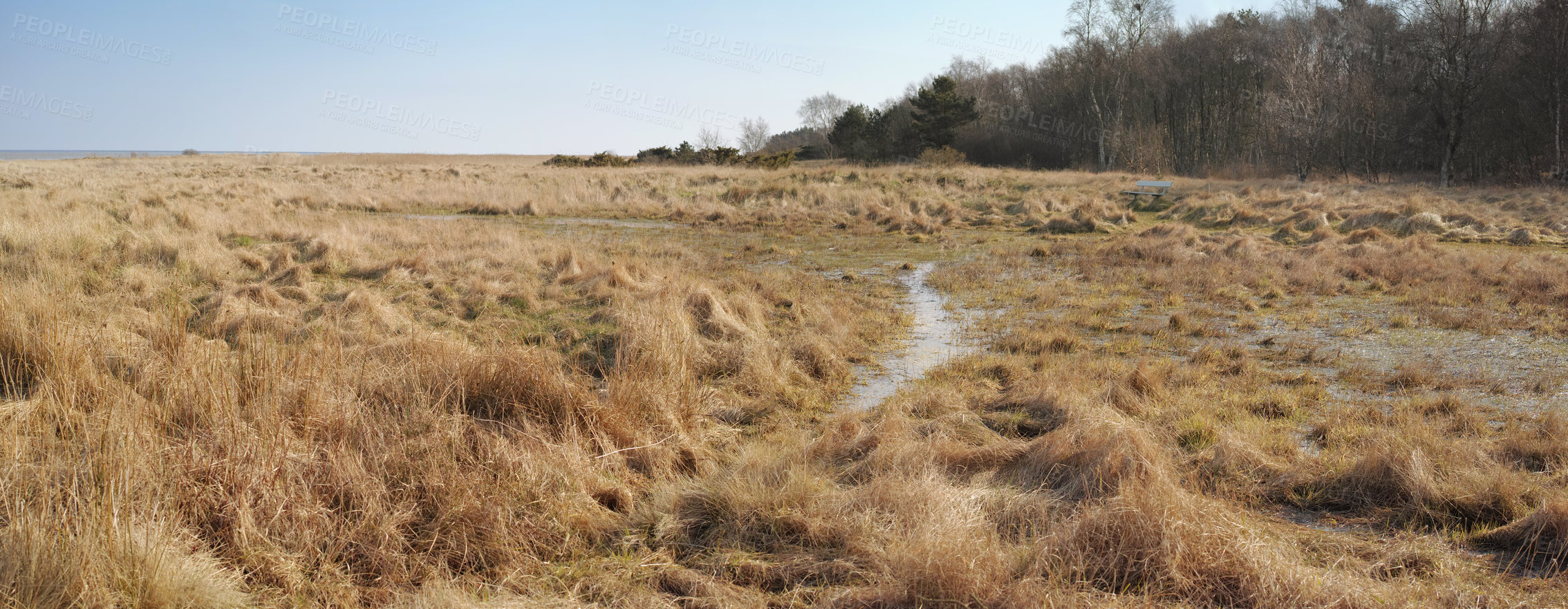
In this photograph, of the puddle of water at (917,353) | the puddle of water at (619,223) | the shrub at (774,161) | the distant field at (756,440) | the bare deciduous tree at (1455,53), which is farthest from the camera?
the shrub at (774,161)

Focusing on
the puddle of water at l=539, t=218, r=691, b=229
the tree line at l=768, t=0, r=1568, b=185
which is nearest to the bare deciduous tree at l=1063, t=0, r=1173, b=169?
the tree line at l=768, t=0, r=1568, b=185

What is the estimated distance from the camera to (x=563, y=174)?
107 ft

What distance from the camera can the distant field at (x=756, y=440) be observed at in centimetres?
288

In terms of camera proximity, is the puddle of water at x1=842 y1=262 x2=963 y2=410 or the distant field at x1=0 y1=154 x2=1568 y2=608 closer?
the distant field at x1=0 y1=154 x2=1568 y2=608

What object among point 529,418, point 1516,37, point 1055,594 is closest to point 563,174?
point 529,418

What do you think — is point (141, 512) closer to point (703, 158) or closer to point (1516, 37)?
point (1516, 37)

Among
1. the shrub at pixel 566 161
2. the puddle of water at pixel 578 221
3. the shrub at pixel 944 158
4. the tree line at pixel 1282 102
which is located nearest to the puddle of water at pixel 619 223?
the puddle of water at pixel 578 221

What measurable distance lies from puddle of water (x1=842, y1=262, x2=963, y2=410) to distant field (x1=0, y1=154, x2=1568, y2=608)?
66 millimetres

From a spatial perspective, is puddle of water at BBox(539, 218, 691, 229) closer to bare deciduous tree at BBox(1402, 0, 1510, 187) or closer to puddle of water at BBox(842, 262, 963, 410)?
puddle of water at BBox(842, 262, 963, 410)

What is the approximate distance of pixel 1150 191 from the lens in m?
22.0

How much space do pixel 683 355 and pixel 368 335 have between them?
259 centimetres

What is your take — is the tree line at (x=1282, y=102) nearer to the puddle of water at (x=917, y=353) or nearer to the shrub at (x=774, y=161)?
the shrub at (x=774, y=161)

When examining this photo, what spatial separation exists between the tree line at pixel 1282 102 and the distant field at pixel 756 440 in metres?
21.5

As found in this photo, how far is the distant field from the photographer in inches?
113
